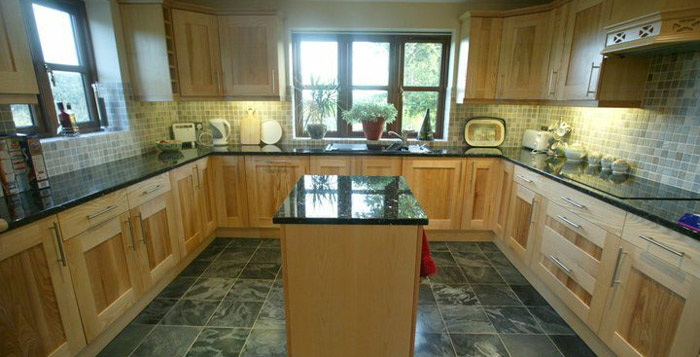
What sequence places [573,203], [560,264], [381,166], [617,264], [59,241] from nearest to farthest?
[59,241] → [617,264] → [573,203] → [560,264] → [381,166]

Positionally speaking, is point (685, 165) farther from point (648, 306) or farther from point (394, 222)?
point (394, 222)

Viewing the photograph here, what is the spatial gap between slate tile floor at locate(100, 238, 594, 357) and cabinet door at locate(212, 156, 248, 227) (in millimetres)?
463

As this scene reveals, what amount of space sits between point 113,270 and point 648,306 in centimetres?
272

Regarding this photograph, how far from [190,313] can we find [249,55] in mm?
2248

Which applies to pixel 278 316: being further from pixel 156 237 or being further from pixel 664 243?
pixel 664 243

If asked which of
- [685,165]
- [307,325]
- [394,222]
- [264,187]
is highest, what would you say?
[685,165]

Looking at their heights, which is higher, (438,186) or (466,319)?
(438,186)

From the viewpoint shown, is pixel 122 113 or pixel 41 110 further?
pixel 122 113

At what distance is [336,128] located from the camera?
3594 millimetres

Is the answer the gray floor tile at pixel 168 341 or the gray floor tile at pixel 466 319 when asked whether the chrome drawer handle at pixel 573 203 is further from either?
the gray floor tile at pixel 168 341

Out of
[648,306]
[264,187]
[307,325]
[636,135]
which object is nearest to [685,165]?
[636,135]

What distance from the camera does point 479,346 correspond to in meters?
1.82

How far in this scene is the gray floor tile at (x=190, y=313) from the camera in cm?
201

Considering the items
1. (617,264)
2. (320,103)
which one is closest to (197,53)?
(320,103)
